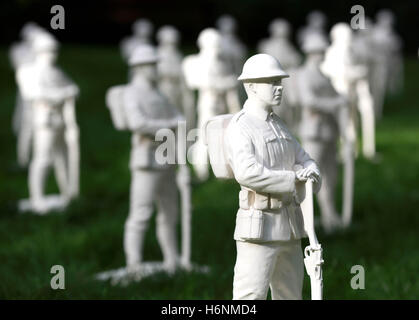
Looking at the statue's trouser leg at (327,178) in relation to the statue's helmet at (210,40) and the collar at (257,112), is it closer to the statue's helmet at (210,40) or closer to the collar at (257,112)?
the statue's helmet at (210,40)

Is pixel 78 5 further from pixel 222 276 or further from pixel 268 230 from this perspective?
pixel 268 230

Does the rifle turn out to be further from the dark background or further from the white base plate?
the dark background

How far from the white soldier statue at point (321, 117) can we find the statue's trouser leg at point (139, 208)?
2424 millimetres

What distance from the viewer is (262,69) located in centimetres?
533

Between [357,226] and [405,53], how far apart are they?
22.9 metres

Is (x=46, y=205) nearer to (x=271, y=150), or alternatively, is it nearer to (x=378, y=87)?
(x=271, y=150)

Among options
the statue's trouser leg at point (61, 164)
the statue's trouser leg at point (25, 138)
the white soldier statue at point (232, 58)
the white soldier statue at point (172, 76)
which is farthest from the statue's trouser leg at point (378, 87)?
the statue's trouser leg at point (61, 164)

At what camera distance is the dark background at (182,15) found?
3025 cm

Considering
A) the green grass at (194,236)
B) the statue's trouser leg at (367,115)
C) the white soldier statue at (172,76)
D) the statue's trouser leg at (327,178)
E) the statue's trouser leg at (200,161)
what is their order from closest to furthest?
the green grass at (194,236) → the statue's trouser leg at (327,178) → the statue's trouser leg at (367,115) → the statue's trouser leg at (200,161) → the white soldier statue at (172,76)

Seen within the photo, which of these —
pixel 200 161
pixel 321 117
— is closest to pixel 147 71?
pixel 321 117

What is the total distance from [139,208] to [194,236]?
1.40m

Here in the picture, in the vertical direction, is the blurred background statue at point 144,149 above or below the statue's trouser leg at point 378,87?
below

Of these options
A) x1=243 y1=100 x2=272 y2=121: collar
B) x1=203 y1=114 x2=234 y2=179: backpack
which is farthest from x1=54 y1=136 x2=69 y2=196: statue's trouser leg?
x1=243 y1=100 x2=272 y2=121: collar
